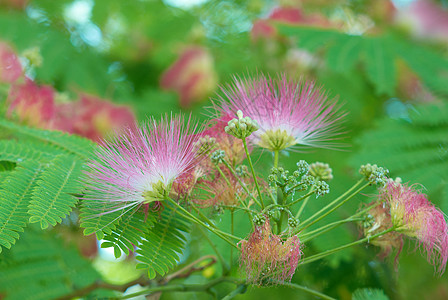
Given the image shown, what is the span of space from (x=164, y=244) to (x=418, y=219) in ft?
2.42

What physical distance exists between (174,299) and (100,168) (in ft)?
7.03

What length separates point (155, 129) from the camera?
4.73 ft

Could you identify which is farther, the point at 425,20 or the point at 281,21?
the point at 425,20

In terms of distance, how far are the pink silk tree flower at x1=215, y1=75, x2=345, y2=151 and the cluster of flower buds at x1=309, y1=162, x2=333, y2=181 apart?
4.3 inches

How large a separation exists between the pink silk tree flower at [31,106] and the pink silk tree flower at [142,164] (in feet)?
3.54

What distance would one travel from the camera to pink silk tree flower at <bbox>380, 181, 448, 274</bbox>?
1.40 m

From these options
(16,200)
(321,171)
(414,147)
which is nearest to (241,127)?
(321,171)

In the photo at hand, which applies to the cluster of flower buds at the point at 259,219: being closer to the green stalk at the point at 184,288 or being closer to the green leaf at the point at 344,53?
the green stalk at the point at 184,288

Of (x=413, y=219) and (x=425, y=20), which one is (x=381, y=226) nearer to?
(x=413, y=219)

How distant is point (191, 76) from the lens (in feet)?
12.4

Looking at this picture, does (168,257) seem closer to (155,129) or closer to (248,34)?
(155,129)

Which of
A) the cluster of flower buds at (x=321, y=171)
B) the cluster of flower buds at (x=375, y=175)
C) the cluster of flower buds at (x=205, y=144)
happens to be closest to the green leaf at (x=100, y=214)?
the cluster of flower buds at (x=205, y=144)

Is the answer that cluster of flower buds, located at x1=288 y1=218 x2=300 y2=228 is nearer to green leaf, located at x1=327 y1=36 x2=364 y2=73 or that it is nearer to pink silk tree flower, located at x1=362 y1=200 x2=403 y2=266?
pink silk tree flower, located at x1=362 y1=200 x2=403 y2=266

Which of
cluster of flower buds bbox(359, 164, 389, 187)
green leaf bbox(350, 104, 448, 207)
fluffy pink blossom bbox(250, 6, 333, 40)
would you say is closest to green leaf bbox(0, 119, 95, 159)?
cluster of flower buds bbox(359, 164, 389, 187)
